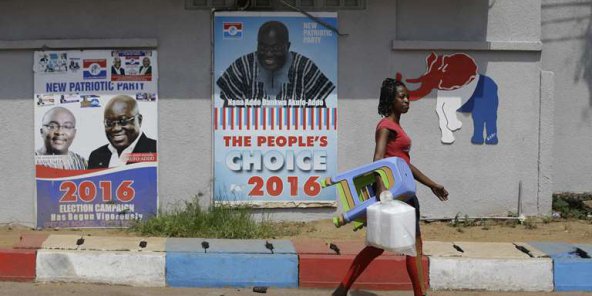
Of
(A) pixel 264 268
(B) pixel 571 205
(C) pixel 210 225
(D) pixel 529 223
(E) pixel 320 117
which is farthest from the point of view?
(B) pixel 571 205

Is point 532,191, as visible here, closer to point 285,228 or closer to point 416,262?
point 285,228

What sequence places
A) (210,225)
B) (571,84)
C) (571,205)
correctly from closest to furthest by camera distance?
1. (210,225)
2. (571,205)
3. (571,84)

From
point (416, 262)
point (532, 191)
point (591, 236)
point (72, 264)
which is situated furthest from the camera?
point (532, 191)

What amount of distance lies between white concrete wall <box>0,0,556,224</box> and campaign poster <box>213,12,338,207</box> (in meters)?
0.14

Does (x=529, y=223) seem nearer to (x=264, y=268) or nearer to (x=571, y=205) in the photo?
(x=571, y=205)

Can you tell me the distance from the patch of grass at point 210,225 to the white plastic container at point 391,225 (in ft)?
8.69

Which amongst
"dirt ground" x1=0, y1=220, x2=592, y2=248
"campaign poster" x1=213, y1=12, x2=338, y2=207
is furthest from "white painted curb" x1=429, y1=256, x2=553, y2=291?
"campaign poster" x1=213, y1=12, x2=338, y2=207

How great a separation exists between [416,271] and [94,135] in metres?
4.34

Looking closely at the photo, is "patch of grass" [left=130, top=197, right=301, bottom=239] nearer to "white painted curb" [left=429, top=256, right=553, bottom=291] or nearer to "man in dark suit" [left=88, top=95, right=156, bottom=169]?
"man in dark suit" [left=88, top=95, right=156, bottom=169]

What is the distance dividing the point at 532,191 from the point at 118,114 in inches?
190

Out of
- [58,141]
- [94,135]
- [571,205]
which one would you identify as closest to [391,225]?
[94,135]

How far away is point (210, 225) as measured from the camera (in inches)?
323

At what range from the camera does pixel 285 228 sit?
8773 mm

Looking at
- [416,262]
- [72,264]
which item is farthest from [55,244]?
[416,262]
